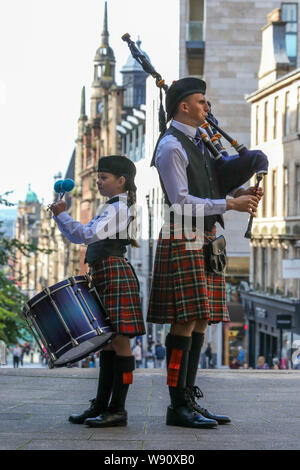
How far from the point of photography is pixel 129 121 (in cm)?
8756

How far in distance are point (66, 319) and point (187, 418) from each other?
99 centimetres

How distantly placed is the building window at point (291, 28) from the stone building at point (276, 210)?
3.69 meters

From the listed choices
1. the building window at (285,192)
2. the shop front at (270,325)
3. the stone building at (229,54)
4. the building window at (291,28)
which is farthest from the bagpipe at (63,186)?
the stone building at (229,54)

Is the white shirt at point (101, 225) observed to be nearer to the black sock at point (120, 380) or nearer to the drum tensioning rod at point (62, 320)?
the drum tensioning rod at point (62, 320)

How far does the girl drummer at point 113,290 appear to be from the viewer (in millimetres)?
7812

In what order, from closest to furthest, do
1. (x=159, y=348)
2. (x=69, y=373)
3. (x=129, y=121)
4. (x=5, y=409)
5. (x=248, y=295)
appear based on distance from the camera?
1. (x=5, y=409)
2. (x=69, y=373)
3. (x=159, y=348)
4. (x=248, y=295)
5. (x=129, y=121)

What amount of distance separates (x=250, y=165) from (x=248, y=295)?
46.3m

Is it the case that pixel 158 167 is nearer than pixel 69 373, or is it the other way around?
pixel 158 167

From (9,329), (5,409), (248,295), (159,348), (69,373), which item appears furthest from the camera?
(248,295)

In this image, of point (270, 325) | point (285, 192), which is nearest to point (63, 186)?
point (285, 192)

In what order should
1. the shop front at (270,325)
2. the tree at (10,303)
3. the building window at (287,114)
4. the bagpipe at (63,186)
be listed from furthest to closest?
1. the building window at (287,114)
2. the shop front at (270,325)
3. the tree at (10,303)
4. the bagpipe at (63,186)

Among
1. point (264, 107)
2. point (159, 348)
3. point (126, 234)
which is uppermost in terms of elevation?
point (264, 107)

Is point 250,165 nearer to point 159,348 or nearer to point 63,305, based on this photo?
point 63,305
